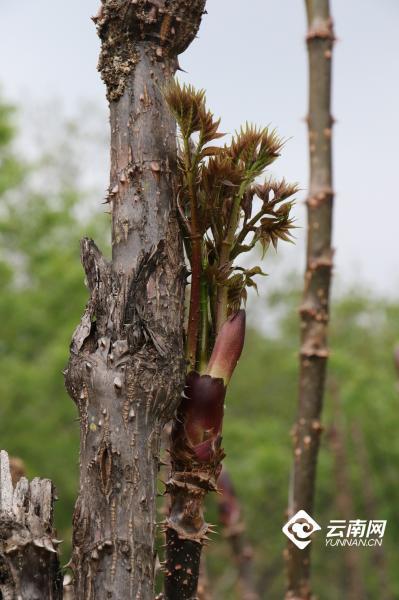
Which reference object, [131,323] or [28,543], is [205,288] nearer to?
[131,323]

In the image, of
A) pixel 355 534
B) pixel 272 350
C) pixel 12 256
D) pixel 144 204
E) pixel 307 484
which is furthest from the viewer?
pixel 272 350

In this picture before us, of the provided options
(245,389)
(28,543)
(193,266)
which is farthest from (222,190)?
(245,389)

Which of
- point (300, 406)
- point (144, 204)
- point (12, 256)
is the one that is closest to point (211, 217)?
point (144, 204)

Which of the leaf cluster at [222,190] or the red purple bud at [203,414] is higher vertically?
the leaf cluster at [222,190]

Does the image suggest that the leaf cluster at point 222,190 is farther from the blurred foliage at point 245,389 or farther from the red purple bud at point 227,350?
the blurred foliage at point 245,389

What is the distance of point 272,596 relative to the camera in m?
27.3

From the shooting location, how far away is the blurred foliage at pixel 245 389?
16.7 meters

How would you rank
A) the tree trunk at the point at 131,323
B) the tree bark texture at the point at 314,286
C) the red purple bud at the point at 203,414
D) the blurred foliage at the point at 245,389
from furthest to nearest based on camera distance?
the blurred foliage at the point at 245,389 → the tree bark texture at the point at 314,286 → the red purple bud at the point at 203,414 → the tree trunk at the point at 131,323

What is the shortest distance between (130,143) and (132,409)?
0.64 m

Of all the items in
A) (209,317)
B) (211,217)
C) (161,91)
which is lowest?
(209,317)

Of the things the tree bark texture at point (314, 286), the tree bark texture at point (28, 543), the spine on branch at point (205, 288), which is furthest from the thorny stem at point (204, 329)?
the tree bark texture at point (314, 286)

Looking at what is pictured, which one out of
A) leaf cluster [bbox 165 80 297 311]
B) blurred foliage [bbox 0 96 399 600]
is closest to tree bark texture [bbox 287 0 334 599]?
leaf cluster [bbox 165 80 297 311]

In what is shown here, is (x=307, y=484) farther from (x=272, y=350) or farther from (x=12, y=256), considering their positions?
(x=272, y=350)

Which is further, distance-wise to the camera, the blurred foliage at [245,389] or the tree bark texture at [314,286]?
the blurred foliage at [245,389]
